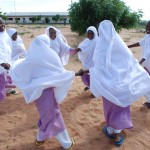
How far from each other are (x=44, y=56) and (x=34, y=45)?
25 centimetres

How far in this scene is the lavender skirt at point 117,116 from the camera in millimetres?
5219

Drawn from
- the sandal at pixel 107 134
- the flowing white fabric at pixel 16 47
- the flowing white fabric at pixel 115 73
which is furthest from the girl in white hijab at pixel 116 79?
the flowing white fabric at pixel 16 47

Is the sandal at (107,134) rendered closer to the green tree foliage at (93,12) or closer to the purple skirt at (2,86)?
the purple skirt at (2,86)

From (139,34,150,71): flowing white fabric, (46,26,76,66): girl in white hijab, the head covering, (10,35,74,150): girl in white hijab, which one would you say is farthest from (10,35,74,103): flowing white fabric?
(46,26,76,66): girl in white hijab

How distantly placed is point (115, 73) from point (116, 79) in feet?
0.35

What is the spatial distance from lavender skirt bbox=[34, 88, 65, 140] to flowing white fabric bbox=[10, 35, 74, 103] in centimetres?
13

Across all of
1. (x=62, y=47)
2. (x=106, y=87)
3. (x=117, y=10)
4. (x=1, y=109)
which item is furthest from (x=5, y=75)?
(x=117, y=10)

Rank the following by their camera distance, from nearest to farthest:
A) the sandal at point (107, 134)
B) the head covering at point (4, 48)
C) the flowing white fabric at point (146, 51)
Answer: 1. the sandal at point (107, 134)
2. the head covering at point (4, 48)
3. the flowing white fabric at point (146, 51)

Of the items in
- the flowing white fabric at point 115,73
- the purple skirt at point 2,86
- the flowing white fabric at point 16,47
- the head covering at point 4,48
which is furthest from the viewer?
the flowing white fabric at point 16,47

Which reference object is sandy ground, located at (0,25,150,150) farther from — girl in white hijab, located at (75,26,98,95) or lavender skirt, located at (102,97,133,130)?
girl in white hijab, located at (75,26,98,95)

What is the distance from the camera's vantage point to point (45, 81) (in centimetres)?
479

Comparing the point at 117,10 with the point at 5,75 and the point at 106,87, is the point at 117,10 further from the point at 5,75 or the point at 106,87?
the point at 106,87

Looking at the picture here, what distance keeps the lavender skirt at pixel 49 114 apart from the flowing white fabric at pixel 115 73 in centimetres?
82

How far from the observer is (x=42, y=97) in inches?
195
